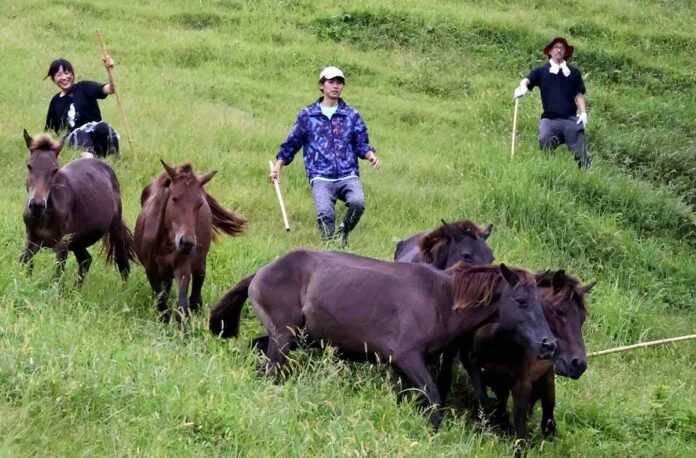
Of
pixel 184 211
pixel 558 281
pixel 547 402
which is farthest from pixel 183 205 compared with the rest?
pixel 547 402

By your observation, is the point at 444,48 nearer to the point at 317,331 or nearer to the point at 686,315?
the point at 686,315

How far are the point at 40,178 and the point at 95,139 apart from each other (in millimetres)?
4212

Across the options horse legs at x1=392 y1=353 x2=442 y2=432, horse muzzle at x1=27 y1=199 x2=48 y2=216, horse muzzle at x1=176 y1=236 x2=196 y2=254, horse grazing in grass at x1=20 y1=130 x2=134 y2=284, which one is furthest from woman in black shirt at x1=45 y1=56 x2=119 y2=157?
horse legs at x1=392 y1=353 x2=442 y2=432

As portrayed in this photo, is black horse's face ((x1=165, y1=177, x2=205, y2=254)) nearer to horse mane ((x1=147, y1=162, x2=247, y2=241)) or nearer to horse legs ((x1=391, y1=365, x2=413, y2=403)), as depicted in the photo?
horse mane ((x1=147, y1=162, x2=247, y2=241))

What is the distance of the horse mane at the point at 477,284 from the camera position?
7.32m

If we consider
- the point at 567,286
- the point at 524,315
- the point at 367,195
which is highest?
the point at 567,286

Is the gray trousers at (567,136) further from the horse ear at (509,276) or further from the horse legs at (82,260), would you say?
the horse legs at (82,260)

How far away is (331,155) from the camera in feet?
35.7

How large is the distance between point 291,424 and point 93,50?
1464 cm

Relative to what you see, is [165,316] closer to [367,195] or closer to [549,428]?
[549,428]

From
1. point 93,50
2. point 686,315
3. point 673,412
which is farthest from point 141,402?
point 93,50

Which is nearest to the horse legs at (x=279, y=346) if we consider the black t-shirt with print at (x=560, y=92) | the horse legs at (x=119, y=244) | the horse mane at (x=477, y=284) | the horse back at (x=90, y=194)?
the horse mane at (x=477, y=284)

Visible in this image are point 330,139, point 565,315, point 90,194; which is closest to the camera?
point 565,315

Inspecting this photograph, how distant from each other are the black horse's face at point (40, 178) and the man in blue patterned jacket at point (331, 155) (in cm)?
283
